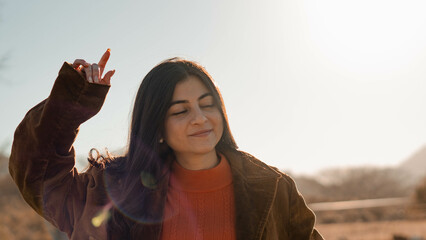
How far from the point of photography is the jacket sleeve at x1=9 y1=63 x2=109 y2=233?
2031 mm

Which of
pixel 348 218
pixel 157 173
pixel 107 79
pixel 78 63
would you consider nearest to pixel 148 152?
pixel 157 173

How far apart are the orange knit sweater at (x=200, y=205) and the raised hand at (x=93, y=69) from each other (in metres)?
0.82

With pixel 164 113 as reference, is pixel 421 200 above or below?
below

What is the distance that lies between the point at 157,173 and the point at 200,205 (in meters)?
0.33

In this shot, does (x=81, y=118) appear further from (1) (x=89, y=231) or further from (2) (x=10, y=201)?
(2) (x=10, y=201)

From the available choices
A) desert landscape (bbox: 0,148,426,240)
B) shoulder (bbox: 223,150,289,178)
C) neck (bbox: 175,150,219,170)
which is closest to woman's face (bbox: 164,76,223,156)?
neck (bbox: 175,150,219,170)

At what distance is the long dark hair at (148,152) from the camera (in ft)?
7.98

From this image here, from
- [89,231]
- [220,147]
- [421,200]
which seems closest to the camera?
[89,231]

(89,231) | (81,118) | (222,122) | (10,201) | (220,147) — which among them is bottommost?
(10,201)

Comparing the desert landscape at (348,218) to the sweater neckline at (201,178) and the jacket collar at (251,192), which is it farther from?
the jacket collar at (251,192)

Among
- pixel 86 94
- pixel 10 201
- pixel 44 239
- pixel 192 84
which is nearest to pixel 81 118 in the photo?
pixel 86 94

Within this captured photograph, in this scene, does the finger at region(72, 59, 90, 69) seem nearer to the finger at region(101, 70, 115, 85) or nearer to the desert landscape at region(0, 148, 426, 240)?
the finger at region(101, 70, 115, 85)

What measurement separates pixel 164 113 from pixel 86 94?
557mm

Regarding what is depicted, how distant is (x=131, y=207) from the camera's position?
95.5 inches
